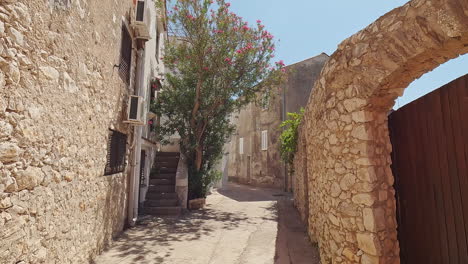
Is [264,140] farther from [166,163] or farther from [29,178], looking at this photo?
[29,178]

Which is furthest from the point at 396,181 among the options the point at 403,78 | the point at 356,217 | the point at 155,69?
the point at 155,69

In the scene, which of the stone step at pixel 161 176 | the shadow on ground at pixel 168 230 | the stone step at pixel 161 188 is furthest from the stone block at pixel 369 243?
the stone step at pixel 161 176

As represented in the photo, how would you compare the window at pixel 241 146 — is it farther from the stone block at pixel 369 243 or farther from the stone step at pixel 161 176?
the stone block at pixel 369 243

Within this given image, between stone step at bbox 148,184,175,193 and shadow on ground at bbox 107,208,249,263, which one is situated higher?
stone step at bbox 148,184,175,193

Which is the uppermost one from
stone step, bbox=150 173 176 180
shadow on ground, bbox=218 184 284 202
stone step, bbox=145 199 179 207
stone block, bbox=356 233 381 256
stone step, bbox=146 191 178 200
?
stone step, bbox=150 173 176 180

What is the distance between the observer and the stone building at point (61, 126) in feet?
7.09

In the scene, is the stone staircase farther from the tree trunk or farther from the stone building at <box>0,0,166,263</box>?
the stone building at <box>0,0,166,263</box>

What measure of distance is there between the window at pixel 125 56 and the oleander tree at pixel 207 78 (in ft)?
9.68

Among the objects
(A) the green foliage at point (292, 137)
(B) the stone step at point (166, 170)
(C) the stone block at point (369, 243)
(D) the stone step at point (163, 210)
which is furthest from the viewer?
(B) the stone step at point (166, 170)

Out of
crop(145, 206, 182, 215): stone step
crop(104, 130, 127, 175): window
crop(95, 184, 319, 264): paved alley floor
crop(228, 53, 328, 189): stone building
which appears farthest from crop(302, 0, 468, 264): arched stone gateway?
crop(228, 53, 328, 189): stone building

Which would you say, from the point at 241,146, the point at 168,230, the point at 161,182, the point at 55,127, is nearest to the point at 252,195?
the point at 161,182

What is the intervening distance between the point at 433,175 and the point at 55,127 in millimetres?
3921

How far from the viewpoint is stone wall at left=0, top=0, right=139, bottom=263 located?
2145 millimetres

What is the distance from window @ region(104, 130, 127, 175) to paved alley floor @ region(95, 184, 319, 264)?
1430 millimetres
